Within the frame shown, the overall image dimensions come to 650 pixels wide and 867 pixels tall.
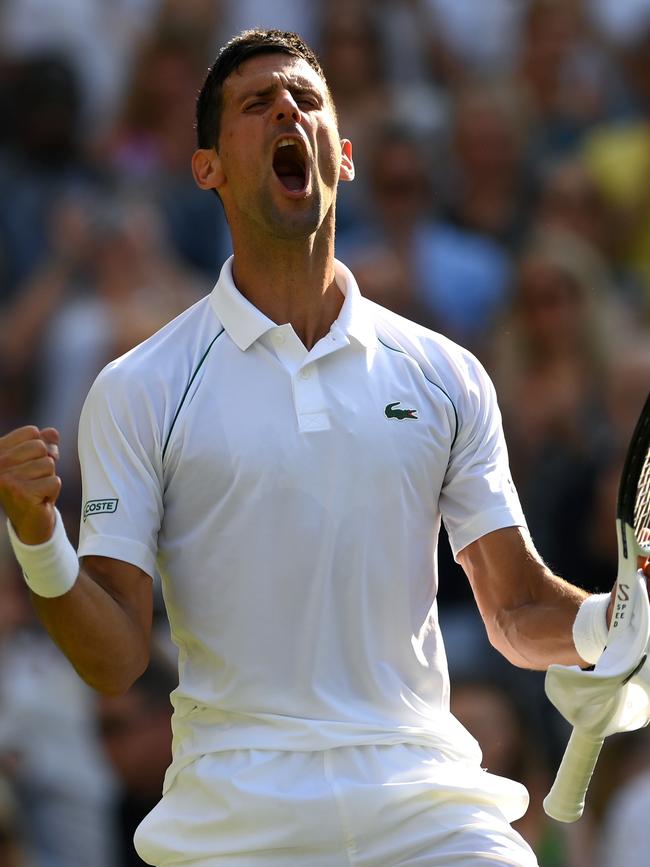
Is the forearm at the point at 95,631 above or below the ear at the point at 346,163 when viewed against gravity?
below

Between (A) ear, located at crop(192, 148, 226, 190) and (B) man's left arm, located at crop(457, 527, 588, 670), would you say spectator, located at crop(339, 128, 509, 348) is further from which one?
(B) man's left arm, located at crop(457, 527, 588, 670)


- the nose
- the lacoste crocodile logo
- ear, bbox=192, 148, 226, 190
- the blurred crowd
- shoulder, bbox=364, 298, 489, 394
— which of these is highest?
the nose

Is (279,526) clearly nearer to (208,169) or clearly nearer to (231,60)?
(208,169)

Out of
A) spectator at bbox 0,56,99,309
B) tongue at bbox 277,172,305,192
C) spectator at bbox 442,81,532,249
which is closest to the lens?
tongue at bbox 277,172,305,192

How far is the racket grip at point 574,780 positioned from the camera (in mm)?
3568

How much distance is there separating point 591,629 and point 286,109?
1.38 m

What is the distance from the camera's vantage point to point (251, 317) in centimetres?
391

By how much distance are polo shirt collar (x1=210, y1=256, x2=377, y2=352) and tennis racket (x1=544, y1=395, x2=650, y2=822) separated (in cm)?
70

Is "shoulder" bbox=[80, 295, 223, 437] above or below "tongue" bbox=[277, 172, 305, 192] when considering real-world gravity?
below

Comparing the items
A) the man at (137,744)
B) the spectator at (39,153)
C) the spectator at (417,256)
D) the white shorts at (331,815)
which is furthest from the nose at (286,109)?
the spectator at (39,153)

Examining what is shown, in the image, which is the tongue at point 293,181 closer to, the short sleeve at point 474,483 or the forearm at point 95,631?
the short sleeve at point 474,483

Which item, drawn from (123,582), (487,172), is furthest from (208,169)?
(487,172)

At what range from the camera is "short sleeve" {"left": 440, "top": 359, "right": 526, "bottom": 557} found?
3.94 m

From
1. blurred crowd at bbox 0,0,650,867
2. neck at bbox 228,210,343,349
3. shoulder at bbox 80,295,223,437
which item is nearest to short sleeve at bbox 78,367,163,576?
shoulder at bbox 80,295,223,437
